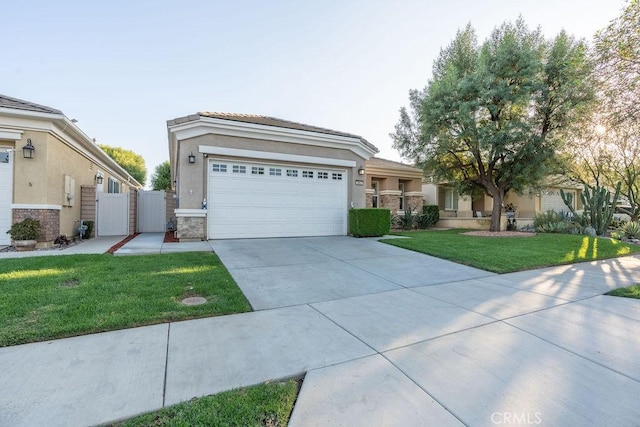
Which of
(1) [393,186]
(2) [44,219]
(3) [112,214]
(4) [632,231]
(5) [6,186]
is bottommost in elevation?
(4) [632,231]

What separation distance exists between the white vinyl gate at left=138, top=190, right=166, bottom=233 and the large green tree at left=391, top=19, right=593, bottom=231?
13170mm

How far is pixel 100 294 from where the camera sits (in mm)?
4480

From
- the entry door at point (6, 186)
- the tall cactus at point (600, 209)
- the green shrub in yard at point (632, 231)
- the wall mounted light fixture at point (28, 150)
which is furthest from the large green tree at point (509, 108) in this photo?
the entry door at point (6, 186)

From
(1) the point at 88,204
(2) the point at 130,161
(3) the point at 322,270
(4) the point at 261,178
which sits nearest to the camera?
(3) the point at 322,270

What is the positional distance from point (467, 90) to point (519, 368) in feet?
43.3

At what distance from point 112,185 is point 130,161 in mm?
31146

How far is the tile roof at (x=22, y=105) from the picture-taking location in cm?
843

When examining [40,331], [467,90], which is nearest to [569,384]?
[40,331]

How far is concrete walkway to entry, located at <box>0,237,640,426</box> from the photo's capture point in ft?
7.09

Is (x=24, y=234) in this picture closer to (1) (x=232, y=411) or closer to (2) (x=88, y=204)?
(2) (x=88, y=204)

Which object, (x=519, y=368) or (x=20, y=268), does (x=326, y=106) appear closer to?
(x=20, y=268)

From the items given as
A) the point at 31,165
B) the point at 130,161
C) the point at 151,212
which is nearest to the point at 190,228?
the point at 31,165

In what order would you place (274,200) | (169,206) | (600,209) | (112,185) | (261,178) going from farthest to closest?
(112,185), (169,206), (600,209), (274,200), (261,178)

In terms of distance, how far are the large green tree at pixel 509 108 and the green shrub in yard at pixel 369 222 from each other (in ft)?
15.9
